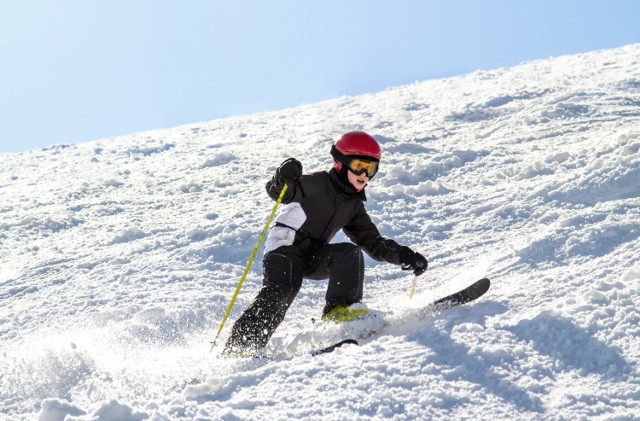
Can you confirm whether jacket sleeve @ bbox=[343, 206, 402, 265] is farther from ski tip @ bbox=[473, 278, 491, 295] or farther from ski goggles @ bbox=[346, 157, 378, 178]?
ski tip @ bbox=[473, 278, 491, 295]

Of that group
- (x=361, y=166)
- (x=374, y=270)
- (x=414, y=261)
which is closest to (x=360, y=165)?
(x=361, y=166)

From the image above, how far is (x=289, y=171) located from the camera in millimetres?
4168

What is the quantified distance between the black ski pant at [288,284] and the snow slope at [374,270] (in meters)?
0.17

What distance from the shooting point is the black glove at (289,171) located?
4.16 metres

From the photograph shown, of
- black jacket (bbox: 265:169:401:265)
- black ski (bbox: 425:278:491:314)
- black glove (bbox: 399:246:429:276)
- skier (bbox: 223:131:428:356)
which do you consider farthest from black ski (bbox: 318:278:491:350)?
black jacket (bbox: 265:169:401:265)

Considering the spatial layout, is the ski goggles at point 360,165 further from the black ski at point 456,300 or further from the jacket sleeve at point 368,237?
the black ski at point 456,300

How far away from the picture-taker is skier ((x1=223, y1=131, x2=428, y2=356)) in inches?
158

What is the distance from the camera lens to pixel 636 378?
2621mm

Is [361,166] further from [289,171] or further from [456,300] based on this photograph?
[456,300]

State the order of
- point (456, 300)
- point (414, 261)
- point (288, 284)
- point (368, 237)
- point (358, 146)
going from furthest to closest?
point (368, 237), point (358, 146), point (414, 261), point (288, 284), point (456, 300)

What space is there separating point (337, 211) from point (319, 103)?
10683 mm

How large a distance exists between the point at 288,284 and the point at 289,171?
0.67 meters

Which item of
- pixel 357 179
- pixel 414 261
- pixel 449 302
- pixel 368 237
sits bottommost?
pixel 449 302

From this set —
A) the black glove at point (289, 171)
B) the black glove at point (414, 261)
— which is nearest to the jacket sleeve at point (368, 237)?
the black glove at point (414, 261)
